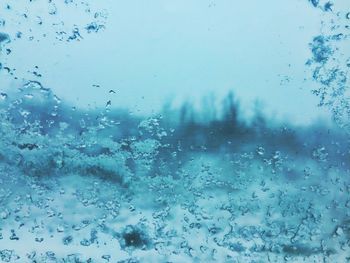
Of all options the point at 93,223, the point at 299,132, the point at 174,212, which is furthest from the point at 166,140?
the point at 299,132

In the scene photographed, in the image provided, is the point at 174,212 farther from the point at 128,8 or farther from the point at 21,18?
the point at 21,18

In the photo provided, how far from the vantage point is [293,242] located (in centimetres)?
223

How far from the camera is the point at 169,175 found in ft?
7.16

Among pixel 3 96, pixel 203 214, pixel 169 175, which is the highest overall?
pixel 3 96

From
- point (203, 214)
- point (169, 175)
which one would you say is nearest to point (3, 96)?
point (169, 175)

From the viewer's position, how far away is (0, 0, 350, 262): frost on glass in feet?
6.70

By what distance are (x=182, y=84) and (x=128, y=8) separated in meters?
0.48

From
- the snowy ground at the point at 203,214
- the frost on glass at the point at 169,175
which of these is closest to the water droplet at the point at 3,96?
the frost on glass at the point at 169,175

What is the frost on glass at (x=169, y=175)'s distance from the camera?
204 centimetres

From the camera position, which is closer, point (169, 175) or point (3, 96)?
point (3, 96)

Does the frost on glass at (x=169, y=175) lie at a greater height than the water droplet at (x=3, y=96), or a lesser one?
lesser

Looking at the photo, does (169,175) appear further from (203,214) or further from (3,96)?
(3,96)

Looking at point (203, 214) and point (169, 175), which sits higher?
point (169, 175)

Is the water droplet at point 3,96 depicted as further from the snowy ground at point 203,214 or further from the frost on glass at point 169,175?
the snowy ground at point 203,214
